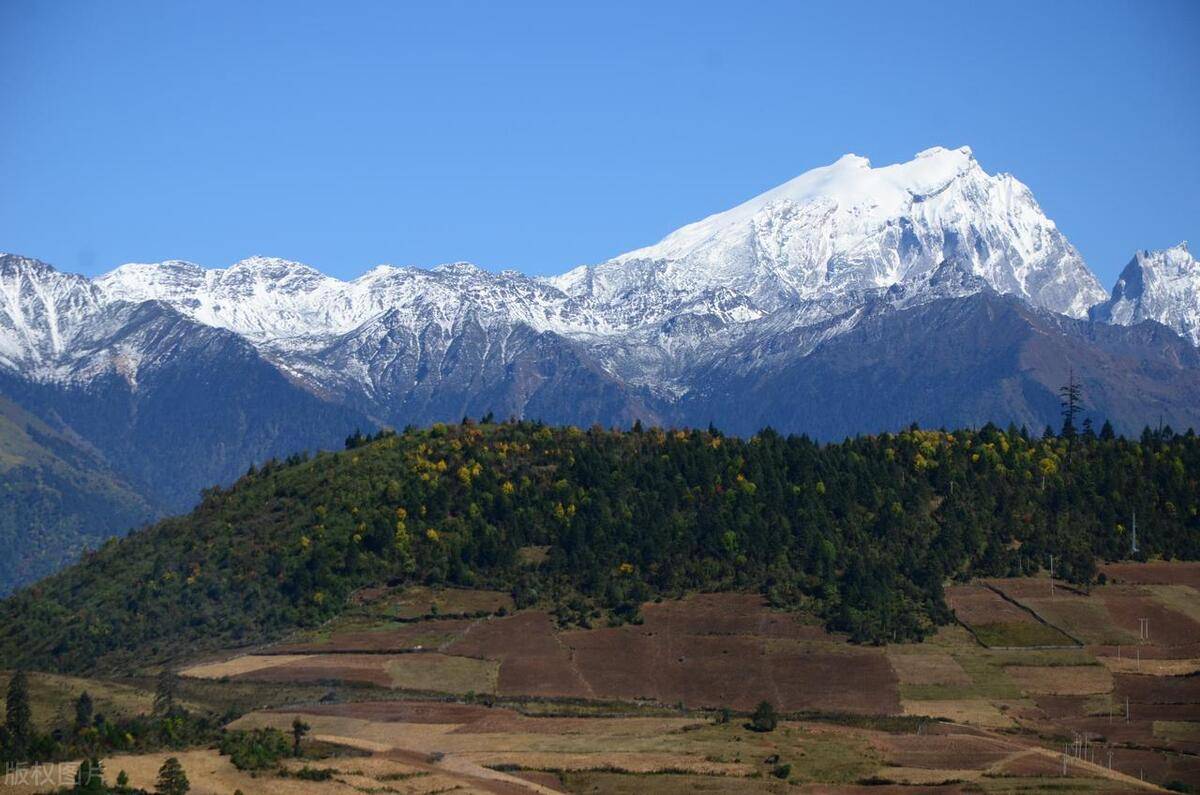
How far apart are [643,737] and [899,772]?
29954 millimetres

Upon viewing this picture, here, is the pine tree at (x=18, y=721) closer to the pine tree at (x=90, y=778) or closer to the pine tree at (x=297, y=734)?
the pine tree at (x=90, y=778)

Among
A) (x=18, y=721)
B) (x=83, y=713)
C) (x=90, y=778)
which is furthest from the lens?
(x=83, y=713)

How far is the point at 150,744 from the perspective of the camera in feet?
A: 586

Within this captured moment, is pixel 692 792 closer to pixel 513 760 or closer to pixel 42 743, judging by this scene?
pixel 513 760

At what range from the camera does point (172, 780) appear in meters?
154

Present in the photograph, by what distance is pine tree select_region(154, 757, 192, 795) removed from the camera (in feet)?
502

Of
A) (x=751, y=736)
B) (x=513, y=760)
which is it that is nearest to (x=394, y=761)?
(x=513, y=760)

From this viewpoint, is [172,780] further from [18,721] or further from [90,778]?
[18,721]

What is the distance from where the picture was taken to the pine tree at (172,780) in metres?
153

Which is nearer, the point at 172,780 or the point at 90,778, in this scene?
the point at 90,778

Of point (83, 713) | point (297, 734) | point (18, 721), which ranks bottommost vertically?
point (297, 734)

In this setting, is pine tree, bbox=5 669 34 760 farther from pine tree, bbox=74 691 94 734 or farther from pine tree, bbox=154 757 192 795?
pine tree, bbox=154 757 192 795

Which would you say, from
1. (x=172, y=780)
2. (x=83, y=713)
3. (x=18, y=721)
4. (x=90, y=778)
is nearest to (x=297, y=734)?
(x=18, y=721)

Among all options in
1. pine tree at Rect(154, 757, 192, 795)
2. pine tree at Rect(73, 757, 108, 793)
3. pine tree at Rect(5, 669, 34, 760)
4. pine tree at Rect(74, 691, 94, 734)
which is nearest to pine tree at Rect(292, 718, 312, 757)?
pine tree at Rect(154, 757, 192, 795)
